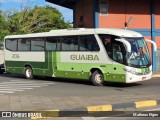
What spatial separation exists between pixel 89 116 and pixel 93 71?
405 inches

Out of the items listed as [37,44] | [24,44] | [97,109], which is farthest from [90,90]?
[24,44]

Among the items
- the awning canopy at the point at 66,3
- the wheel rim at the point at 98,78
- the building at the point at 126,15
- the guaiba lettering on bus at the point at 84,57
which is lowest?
the wheel rim at the point at 98,78

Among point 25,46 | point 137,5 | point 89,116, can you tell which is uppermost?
point 137,5

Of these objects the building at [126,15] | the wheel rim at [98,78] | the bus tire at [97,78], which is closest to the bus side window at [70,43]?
the bus tire at [97,78]

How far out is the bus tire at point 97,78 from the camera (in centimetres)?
2117

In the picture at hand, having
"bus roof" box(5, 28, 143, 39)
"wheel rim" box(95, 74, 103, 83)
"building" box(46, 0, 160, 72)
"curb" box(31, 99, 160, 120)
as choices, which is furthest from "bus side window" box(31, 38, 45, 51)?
"curb" box(31, 99, 160, 120)

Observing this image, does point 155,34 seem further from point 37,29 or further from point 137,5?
point 37,29

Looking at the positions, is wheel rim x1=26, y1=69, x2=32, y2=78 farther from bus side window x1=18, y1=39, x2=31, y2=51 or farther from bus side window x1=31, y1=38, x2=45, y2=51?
bus side window x1=31, y1=38, x2=45, y2=51

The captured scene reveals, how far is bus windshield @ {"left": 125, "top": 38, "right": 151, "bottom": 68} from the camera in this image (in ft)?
65.5

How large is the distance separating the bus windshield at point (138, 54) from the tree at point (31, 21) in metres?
32.9

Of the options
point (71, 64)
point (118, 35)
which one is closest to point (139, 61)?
point (118, 35)

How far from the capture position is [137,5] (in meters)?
32.0

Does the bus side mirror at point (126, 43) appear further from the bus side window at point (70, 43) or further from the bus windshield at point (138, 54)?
the bus side window at point (70, 43)

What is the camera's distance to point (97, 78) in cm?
2131
